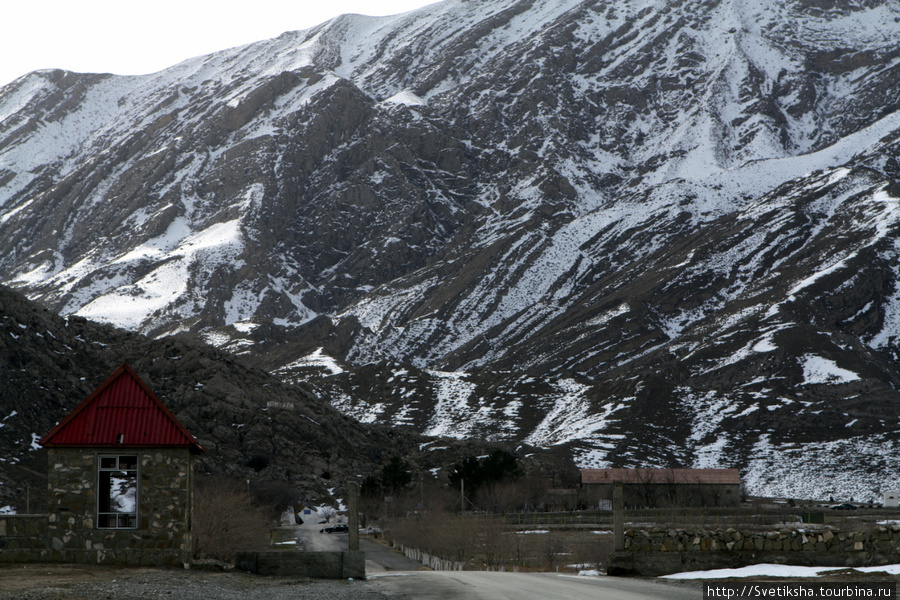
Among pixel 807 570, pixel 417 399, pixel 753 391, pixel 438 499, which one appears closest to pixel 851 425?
pixel 753 391

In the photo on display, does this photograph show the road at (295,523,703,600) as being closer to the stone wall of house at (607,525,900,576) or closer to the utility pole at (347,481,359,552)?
the utility pole at (347,481,359,552)

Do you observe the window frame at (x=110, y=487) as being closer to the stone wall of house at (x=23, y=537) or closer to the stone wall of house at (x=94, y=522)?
the stone wall of house at (x=94, y=522)

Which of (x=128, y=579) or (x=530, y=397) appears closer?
(x=128, y=579)

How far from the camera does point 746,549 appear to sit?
99.3 ft

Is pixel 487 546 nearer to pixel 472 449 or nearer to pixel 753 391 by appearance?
pixel 472 449

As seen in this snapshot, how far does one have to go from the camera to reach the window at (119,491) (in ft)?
94.3

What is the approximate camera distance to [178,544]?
2886 cm

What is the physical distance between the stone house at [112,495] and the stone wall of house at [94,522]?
Result: 1.0 inches

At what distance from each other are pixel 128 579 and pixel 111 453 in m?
4.33

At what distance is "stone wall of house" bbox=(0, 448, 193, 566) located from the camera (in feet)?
92.8

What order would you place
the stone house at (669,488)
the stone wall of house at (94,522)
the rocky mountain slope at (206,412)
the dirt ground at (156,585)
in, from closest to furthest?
the dirt ground at (156,585) < the stone wall of house at (94,522) < the rocky mountain slope at (206,412) < the stone house at (669,488)

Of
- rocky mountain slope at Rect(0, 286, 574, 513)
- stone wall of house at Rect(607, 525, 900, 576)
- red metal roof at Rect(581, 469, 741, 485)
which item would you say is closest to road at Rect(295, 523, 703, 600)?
stone wall of house at Rect(607, 525, 900, 576)

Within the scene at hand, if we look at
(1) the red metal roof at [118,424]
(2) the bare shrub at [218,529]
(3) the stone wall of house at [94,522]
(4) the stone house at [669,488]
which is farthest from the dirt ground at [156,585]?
(4) the stone house at [669,488]

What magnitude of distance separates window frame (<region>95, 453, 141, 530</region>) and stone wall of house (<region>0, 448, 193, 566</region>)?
0.35 feet
